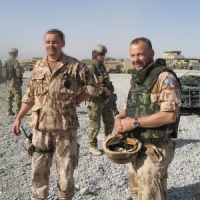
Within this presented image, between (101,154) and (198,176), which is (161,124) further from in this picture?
(101,154)

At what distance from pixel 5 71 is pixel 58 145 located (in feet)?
19.6

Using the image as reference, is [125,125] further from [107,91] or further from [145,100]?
[107,91]

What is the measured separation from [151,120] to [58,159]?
3.70 ft

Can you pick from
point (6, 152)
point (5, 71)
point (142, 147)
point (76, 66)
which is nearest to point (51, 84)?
point (76, 66)

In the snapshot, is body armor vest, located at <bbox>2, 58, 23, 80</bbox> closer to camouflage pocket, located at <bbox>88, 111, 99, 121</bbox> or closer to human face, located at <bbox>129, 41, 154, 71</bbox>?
camouflage pocket, located at <bbox>88, 111, 99, 121</bbox>

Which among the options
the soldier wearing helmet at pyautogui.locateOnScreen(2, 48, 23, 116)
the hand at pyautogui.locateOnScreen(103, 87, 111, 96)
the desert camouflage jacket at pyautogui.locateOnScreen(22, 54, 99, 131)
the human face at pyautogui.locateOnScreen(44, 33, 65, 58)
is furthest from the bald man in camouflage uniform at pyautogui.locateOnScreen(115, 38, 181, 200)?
the soldier wearing helmet at pyautogui.locateOnScreen(2, 48, 23, 116)

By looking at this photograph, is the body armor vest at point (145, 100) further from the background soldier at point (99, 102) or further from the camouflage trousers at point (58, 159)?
the background soldier at point (99, 102)

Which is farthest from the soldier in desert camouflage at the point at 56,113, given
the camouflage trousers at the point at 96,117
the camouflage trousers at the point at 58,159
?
the camouflage trousers at the point at 96,117

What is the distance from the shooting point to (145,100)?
228cm

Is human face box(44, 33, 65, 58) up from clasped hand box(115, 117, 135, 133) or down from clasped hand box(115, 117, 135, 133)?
up

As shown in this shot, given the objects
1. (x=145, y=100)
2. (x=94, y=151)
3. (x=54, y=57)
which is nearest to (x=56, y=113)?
(x=54, y=57)

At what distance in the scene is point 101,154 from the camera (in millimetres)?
4750

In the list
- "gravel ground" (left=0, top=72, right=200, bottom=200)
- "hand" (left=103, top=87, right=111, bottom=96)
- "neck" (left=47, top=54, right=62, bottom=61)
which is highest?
"neck" (left=47, top=54, right=62, bottom=61)

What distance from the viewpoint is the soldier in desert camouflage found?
271 cm
